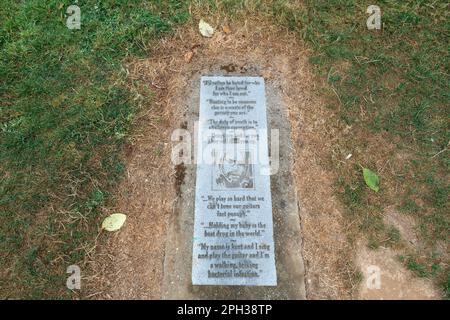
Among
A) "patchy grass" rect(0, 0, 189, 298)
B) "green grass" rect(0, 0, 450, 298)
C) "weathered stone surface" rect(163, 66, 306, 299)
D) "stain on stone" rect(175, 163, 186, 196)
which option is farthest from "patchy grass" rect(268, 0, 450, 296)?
"patchy grass" rect(0, 0, 189, 298)

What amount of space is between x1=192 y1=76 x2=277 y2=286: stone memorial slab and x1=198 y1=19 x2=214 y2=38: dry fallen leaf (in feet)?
1.78

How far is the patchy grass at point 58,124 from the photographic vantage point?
2.92 meters

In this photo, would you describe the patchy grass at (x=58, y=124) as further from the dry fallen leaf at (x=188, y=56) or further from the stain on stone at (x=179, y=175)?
the stain on stone at (x=179, y=175)

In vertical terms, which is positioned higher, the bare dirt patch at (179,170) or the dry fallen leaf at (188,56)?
the dry fallen leaf at (188,56)

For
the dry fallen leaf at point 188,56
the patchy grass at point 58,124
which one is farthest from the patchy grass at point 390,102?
the patchy grass at point 58,124

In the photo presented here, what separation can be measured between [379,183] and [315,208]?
22.5 inches

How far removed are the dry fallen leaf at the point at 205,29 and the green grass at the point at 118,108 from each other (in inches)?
5.4

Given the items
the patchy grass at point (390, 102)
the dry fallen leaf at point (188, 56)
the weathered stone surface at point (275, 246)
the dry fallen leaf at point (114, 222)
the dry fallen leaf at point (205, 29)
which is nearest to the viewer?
the weathered stone surface at point (275, 246)

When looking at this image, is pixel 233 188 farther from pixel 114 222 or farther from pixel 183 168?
Answer: pixel 114 222

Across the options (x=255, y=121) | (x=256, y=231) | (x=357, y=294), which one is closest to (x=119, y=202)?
(x=256, y=231)

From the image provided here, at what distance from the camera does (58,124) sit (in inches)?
133

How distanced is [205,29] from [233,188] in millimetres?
1718

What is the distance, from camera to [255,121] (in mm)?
3365
